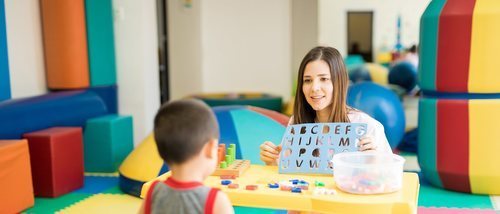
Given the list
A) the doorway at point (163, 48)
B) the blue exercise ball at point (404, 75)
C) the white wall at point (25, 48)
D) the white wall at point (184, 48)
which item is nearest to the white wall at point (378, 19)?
the blue exercise ball at point (404, 75)

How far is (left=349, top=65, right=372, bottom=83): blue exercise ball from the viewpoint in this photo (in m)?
8.92

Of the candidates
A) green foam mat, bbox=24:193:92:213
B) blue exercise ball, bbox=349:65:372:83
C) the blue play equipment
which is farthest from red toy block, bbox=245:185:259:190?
blue exercise ball, bbox=349:65:372:83

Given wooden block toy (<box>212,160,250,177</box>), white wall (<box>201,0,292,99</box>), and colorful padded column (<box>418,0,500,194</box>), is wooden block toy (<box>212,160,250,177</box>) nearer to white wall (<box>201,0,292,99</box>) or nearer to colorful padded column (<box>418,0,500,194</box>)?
colorful padded column (<box>418,0,500,194</box>)

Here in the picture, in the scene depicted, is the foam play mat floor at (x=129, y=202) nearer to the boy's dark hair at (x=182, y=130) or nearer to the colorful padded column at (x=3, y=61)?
the colorful padded column at (x=3, y=61)

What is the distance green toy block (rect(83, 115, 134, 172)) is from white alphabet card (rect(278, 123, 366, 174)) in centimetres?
351

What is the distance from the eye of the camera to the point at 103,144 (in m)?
5.48

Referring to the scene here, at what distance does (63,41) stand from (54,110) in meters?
0.78

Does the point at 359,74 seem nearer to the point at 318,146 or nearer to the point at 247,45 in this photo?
the point at 247,45

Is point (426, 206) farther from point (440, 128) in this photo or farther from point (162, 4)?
point (162, 4)

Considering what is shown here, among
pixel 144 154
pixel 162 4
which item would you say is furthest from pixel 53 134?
pixel 162 4

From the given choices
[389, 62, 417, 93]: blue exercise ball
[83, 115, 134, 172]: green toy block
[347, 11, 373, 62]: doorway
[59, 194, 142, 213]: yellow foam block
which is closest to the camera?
[59, 194, 142, 213]: yellow foam block

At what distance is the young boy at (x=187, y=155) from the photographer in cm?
155

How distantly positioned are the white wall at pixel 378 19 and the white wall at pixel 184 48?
227 centimetres

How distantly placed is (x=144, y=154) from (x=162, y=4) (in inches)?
206
